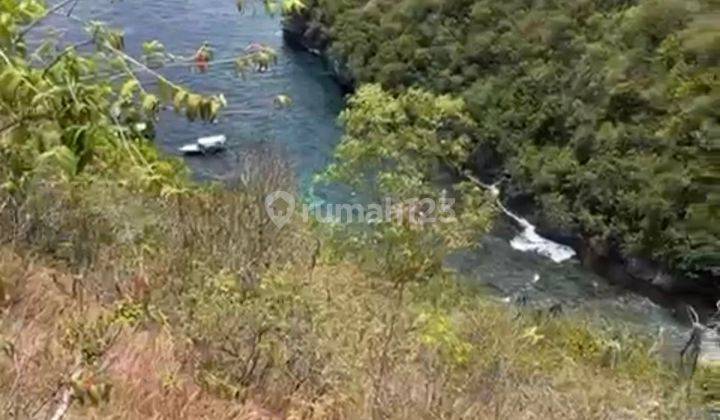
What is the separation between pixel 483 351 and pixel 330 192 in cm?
1163

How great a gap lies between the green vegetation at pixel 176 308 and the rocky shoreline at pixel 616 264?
291 inches

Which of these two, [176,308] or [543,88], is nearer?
[176,308]

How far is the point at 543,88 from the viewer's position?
22875mm

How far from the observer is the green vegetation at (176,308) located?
1563 millimetres

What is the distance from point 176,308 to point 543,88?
62.3 feet

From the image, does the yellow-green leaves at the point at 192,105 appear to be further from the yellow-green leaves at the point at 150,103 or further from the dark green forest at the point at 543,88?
the dark green forest at the point at 543,88

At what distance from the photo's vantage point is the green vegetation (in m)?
1.56

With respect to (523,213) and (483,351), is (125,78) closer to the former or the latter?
(483,351)

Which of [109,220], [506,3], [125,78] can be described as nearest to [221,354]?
[109,220]

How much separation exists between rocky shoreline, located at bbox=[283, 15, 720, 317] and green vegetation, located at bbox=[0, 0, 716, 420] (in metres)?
7.40

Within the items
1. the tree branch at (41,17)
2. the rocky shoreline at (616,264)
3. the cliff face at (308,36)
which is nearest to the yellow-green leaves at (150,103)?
the tree branch at (41,17)

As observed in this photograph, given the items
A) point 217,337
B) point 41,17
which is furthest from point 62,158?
point 217,337

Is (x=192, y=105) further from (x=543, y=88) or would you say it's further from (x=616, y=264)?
(x=543, y=88)

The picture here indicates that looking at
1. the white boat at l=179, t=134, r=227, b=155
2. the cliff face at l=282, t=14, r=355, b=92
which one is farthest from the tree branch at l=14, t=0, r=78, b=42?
the cliff face at l=282, t=14, r=355, b=92
